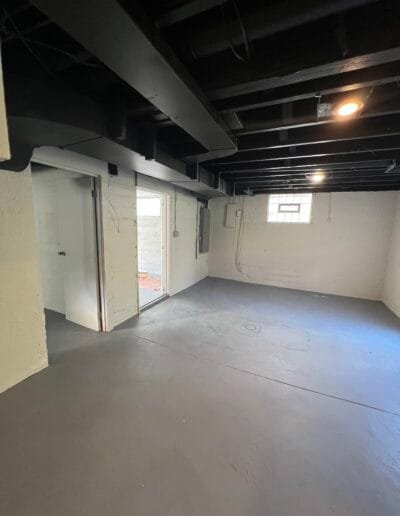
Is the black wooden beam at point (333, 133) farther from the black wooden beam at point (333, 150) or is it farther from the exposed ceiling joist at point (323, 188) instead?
the exposed ceiling joist at point (323, 188)

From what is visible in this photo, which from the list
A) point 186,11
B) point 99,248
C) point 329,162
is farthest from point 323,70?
point 99,248

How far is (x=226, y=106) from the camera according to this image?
1.55m

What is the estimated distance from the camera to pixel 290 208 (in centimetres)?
495

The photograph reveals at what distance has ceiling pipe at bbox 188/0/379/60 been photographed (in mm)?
862

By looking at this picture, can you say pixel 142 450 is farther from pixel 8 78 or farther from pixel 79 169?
pixel 79 169

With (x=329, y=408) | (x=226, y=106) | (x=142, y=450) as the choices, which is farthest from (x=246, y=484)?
(x=226, y=106)

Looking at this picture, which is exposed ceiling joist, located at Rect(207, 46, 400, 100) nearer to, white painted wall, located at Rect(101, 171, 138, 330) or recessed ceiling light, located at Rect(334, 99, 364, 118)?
recessed ceiling light, located at Rect(334, 99, 364, 118)

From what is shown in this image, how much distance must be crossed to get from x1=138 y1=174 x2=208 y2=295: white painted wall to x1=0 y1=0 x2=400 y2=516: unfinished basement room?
1.83 ft

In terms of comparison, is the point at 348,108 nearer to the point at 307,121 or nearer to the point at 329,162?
the point at 307,121

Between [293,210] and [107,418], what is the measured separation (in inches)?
193

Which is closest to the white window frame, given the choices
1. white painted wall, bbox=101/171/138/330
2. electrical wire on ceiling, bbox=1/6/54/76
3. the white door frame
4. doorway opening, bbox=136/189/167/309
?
doorway opening, bbox=136/189/167/309

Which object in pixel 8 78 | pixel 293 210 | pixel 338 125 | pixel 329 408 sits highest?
pixel 338 125

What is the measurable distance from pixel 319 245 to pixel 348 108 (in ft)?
11.9

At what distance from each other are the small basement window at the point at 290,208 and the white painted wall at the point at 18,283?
4527 mm
